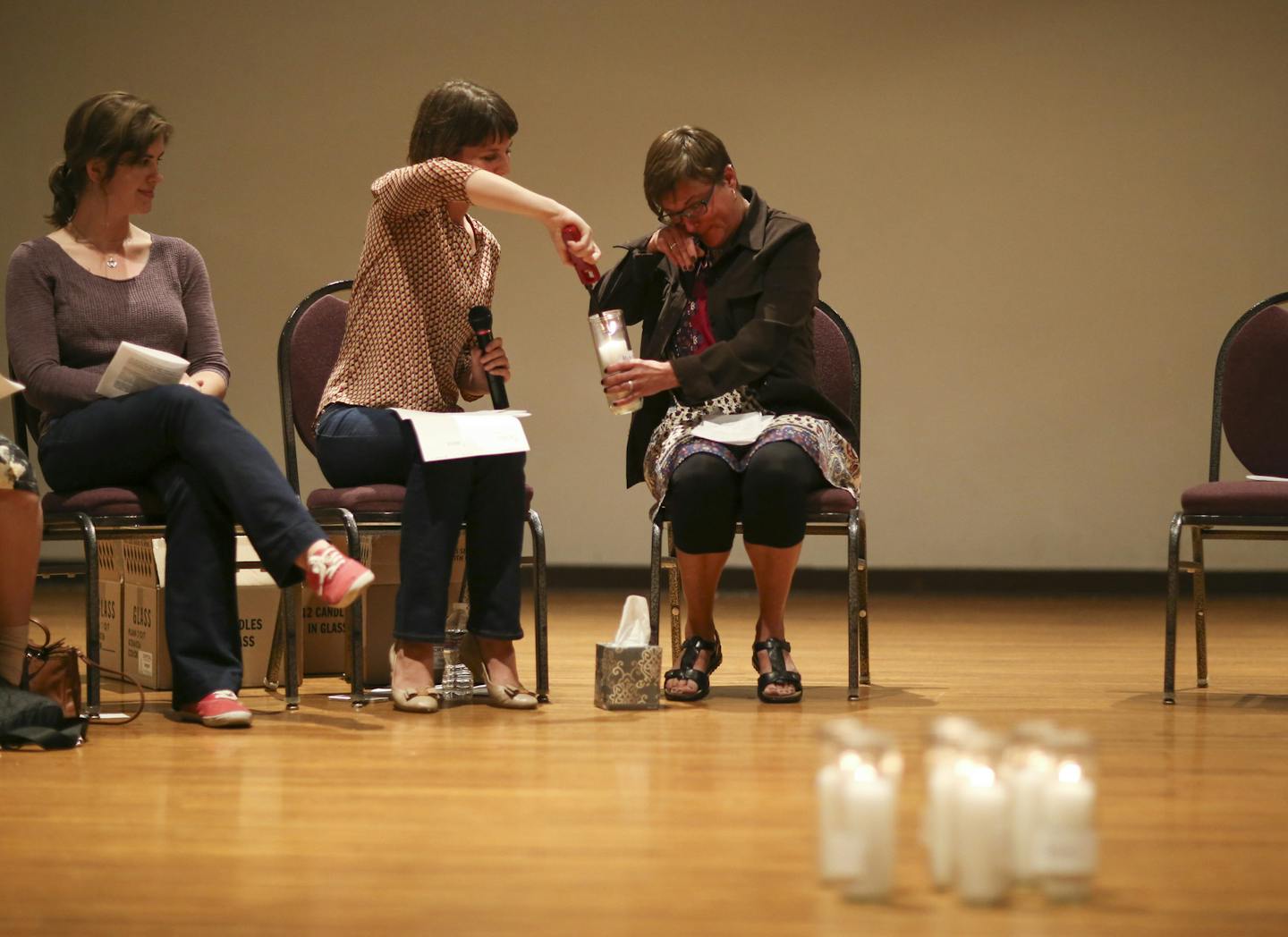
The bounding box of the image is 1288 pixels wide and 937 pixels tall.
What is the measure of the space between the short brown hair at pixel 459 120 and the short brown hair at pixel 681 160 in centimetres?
28

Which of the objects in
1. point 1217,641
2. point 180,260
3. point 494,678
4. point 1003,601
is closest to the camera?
point 494,678

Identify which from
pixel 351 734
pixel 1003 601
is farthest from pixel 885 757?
pixel 1003 601

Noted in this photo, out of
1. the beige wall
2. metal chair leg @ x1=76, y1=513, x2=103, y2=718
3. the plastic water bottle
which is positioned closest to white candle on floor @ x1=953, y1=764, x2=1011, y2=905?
the plastic water bottle

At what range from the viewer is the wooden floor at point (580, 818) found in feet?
4.96

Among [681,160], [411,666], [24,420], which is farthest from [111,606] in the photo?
[681,160]

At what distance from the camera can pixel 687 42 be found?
18.2ft

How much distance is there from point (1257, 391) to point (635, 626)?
4.82 ft

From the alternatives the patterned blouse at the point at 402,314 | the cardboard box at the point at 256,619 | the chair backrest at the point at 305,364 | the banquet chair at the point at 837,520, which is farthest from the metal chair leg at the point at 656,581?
the cardboard box at the point at 256,619

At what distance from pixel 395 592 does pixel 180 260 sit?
821 millimetres

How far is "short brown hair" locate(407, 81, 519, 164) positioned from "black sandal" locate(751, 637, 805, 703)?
1118mm

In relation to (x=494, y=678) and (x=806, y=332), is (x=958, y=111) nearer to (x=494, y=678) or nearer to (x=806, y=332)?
(x=806, y=332)

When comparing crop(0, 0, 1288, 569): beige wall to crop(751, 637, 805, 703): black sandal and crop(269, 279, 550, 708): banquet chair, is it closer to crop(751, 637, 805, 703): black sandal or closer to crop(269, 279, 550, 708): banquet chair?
crop(269, 279, 550, 708): banquet chair

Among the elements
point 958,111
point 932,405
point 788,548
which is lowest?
point 788,548

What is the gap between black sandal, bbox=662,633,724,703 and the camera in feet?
9.56
